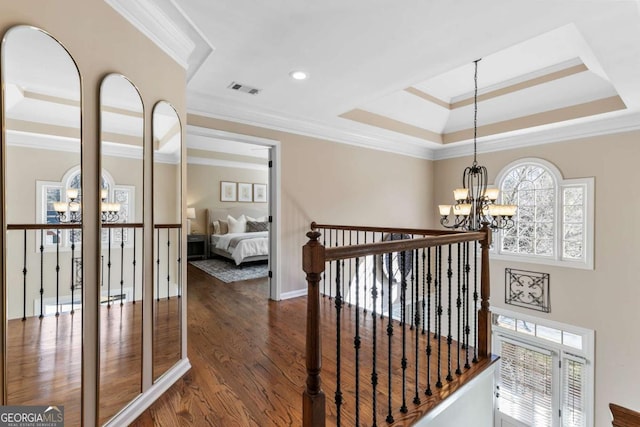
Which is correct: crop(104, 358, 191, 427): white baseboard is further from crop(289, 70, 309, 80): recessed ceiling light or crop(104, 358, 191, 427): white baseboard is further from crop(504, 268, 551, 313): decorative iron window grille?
crop(504, 268, 551, 313): decorative iron window grille

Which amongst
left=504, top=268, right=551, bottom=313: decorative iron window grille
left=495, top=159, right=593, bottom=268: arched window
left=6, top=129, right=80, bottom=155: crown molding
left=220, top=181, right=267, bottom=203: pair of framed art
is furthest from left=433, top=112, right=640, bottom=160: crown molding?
left=6, top=129, right=80, bottom=155: crown molding

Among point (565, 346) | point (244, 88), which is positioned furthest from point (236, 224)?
point (565, 346)

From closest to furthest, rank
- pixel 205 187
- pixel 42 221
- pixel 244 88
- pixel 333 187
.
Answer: pixel 42 221 < pixel 244 88 < pixel 333 187 < pixel 205 187

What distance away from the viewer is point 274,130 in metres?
3.96

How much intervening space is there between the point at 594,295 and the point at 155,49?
19.3 feet

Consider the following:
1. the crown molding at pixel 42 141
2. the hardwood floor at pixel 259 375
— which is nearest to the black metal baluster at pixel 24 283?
the crown molding at pixel 42 141

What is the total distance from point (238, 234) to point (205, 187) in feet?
6.04

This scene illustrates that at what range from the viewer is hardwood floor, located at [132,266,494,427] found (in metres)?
1.71

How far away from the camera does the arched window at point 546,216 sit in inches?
174

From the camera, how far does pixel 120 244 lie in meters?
1.71

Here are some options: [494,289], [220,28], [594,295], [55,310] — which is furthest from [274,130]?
[594,295]

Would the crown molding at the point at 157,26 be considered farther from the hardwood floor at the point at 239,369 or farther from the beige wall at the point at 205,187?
the beige wall at the point at 205,187

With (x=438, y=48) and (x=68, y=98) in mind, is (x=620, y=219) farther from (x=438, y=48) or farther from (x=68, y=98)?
(x=68, y=98)

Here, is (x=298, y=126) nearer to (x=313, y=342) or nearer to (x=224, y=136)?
(x=224, y=136)
